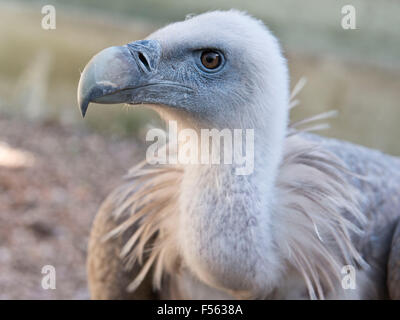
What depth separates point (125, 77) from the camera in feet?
6.14

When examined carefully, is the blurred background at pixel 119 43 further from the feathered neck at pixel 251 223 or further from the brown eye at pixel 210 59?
the brown eye at pixel 210 59

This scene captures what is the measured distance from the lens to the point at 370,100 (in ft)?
21.7

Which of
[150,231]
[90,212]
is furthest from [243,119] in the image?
[90,212]

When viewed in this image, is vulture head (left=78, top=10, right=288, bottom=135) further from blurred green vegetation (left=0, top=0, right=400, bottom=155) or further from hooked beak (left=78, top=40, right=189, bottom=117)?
blurred green vegetation (left=0, top=0, right=400, bottom=155)

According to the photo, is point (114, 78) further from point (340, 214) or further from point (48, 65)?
point (48, 65)

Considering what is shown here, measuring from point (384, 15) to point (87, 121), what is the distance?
12.0ft

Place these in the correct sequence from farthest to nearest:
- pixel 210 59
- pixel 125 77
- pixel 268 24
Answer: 1. pixel 268 24
2. pixel 210 59
3. pixel 125 77

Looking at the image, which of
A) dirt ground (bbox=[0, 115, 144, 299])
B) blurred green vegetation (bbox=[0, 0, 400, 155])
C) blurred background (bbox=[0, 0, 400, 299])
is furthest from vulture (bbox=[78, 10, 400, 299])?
blurred green vegetation (bbox=[0, 0, 400, 155])

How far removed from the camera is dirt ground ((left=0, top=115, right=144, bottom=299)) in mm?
4156

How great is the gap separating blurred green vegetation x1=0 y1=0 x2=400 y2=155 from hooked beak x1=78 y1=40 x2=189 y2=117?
15.0 ft

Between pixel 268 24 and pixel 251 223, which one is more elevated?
pixel 268 24

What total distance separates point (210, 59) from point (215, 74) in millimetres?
57

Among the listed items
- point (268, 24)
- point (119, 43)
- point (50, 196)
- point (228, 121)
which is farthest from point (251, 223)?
point (119, 43)

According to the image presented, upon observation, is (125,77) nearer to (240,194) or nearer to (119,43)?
(240,194)
